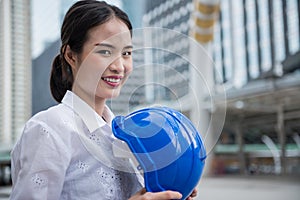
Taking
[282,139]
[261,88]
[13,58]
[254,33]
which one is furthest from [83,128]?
[254,33]

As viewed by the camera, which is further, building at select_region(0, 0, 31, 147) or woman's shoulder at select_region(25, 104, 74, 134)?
building at select_region(0, 0, 31, 147)

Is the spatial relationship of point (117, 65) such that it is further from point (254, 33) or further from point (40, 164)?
point (254, 33)

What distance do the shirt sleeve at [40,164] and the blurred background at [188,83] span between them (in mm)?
78

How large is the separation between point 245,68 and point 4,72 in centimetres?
1449

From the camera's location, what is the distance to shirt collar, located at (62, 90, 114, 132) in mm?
452

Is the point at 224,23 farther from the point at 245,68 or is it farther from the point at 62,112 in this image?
the point at 62,112

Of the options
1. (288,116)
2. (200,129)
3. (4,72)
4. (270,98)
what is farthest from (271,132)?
(200,129)

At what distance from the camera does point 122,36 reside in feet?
1.43

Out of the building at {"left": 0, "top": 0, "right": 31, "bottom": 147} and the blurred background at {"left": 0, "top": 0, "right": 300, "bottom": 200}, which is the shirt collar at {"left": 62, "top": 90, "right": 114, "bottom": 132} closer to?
the blurred background at {"left": 0, "top": 0, "right": 300, "bottom": 200}

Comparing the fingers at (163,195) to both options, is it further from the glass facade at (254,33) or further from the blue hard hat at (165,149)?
the glass facade at (254,33)

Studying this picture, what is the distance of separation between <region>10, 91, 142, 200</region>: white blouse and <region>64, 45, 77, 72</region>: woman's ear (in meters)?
0.04

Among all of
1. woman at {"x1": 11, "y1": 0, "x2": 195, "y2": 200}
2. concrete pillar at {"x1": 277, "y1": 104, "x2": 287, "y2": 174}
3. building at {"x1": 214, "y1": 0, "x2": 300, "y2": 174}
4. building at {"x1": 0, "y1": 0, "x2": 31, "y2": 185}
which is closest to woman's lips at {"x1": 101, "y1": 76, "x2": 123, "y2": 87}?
woman at {"x1": 11, "y1": 0, "x2": 195, "y2": 200}

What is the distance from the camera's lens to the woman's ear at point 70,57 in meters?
0.49

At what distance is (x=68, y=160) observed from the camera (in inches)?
17.0
